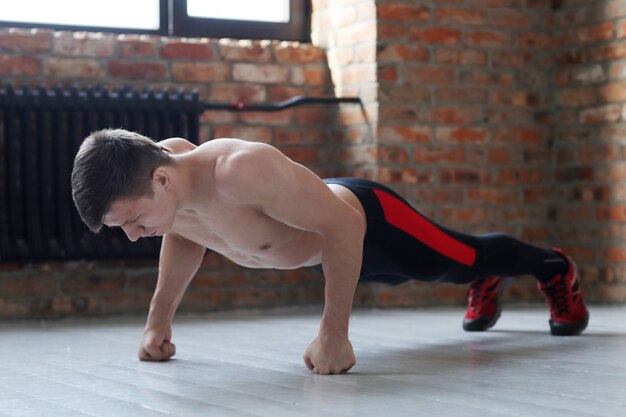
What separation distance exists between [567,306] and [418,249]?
0.62 meters

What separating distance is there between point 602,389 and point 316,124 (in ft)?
7.71

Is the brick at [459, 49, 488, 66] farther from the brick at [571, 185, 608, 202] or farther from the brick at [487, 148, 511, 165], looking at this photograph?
the brick at [571, 185, 608, 202]

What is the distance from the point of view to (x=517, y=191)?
4273 mm

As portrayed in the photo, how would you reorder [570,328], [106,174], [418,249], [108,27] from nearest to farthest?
[106,174]
[418,249]
[570,328]
[108,27]

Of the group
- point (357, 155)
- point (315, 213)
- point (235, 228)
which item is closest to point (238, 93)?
point (357, 155)

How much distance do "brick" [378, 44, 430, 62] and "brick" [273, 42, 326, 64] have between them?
0.35 metres

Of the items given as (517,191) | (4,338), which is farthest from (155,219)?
(517,191)

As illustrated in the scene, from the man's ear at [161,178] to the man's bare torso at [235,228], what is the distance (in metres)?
0.10

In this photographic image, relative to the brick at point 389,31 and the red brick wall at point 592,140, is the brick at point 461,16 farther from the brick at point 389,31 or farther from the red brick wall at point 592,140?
the red brick wall at point 592,140

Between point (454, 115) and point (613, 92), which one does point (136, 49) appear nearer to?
point (454, 115)

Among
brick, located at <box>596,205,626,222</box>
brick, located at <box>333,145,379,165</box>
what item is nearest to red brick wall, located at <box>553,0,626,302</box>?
brick, located at <box>596,205,626,222</box>

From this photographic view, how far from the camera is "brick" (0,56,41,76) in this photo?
146 inches

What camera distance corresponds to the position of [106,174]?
6.81ft

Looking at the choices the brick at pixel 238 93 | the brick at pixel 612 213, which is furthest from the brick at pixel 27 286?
the brick at pixel 612 213
